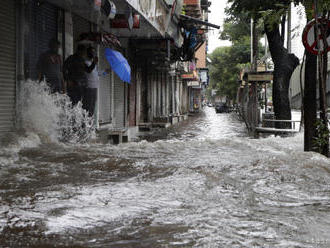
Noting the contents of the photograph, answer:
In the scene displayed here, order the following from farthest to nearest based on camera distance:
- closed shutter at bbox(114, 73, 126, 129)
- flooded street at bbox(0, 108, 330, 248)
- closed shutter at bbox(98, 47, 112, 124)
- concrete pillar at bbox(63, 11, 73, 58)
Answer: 1. closed shutter at bbox(114, 73, 126, 129)
2. closed shutter at bbox(98, 47, 112, 124)
3. concrete pillar at bbox(63, 11, 73, 58)
4. flooded street at bbox(0, 108, 330, 248)

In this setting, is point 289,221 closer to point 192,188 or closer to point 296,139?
point 192,188

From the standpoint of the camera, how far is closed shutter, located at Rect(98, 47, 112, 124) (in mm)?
14764

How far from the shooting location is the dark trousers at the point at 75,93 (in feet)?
35.9

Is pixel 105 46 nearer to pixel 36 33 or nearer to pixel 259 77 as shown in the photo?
pixel 36 33

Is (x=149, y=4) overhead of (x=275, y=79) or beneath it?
overhead

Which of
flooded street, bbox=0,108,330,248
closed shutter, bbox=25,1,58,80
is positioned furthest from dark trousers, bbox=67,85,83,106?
flooded street, bbox=0,108,330,248

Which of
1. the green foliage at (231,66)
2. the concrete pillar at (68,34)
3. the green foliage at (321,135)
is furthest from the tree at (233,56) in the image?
the green foliage at (321,135)

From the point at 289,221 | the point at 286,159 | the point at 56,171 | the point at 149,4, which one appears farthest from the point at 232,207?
the point at 149,4

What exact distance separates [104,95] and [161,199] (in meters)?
10.9

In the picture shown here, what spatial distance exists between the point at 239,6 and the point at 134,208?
38.2 ft

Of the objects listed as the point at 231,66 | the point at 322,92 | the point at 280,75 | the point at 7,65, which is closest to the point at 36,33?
the point at 7,65

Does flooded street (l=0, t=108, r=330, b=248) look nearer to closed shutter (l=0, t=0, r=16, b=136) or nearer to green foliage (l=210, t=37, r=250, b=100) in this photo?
closed shutter (l=0, t=0, r=16, b=136)

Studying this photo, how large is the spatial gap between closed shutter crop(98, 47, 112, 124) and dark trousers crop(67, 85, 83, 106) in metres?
3.48

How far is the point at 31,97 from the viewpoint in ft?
30.8
